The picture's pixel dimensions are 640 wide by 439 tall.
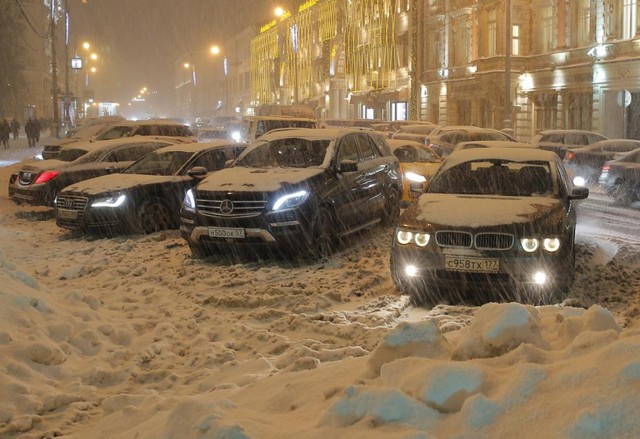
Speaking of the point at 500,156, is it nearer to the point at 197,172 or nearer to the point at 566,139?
the point at 197,172

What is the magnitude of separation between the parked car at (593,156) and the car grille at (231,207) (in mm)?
14577

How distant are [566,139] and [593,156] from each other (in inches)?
133

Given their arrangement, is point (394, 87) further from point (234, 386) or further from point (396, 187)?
point (234, 386)

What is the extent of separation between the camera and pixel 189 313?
313 inches

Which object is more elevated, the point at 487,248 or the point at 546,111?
the point at 546,111

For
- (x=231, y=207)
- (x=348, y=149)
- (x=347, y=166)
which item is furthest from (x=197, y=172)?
(x=347, y=166)

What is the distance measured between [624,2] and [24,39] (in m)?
60.2

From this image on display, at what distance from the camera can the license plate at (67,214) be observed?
1268 cm

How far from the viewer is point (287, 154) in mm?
11766

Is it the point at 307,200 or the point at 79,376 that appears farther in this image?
the point at 307,200

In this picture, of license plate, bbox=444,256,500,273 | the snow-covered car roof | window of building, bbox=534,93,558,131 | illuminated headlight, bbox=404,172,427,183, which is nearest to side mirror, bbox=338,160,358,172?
the snow-covered car roof

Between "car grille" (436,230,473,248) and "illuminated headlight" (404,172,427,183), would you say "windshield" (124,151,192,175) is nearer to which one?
"illuminated headlight" (404,172,427,183)

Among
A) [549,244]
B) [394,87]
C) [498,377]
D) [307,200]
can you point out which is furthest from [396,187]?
[394,87]

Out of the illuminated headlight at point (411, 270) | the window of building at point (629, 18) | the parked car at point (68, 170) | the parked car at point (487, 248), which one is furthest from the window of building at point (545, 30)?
the illuminated headlight at point (411, 270)
